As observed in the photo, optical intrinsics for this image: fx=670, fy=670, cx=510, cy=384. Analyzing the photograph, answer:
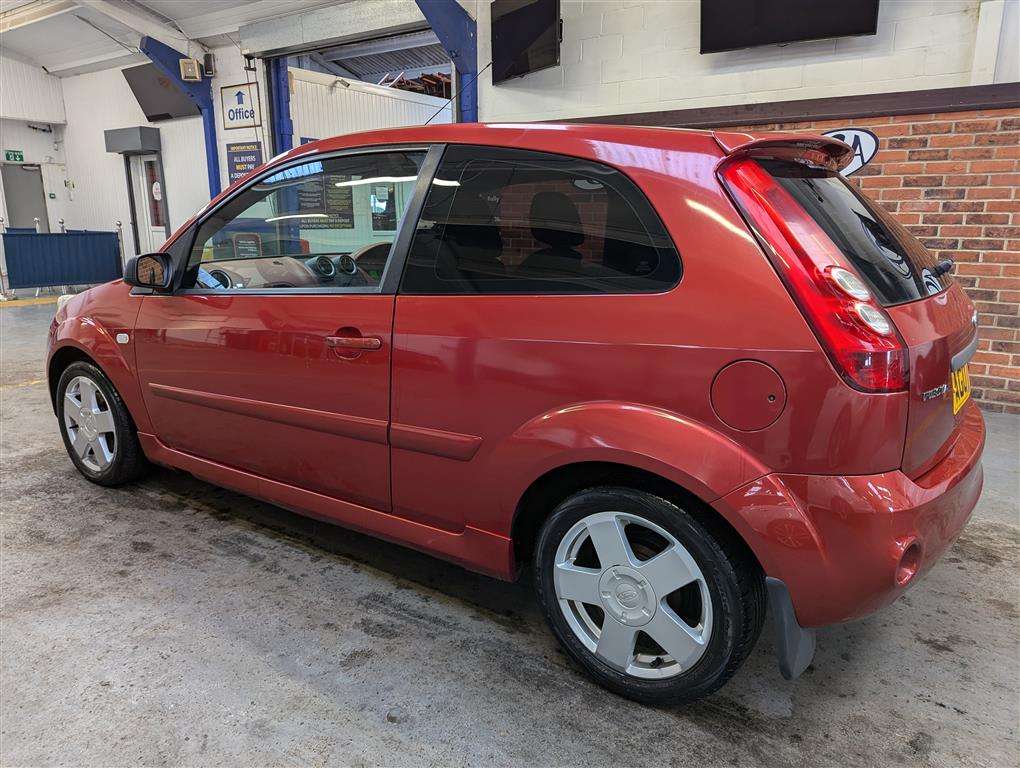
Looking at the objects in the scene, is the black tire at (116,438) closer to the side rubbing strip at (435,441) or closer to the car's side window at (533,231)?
the side rubbing strip at (435,441)

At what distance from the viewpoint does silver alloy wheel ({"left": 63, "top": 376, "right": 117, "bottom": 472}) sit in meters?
3.18

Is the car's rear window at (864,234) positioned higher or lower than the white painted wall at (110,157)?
lower

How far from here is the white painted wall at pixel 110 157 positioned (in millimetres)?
11203

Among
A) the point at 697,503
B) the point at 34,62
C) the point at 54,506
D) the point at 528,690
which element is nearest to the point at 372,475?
the point at 528,690

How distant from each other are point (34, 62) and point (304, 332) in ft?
48.7

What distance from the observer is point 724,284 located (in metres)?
1.56

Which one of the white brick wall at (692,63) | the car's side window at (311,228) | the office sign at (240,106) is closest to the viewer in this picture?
the car's side window at (311,228)

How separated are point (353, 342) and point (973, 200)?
4.43 meters

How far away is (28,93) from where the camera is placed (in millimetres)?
12836

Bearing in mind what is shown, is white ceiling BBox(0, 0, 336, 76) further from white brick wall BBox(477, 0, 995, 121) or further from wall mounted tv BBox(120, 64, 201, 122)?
white brick wall BBox(477, 0, 995, 121)

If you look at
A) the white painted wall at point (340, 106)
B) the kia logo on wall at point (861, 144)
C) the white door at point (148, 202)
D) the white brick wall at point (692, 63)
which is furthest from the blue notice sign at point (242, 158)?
the kia logo on wall at point (861, 144)

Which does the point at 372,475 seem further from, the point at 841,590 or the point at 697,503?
the point at 841,590

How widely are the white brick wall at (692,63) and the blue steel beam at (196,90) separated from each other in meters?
5.69

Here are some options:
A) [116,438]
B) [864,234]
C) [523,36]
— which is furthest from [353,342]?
[523,36]
